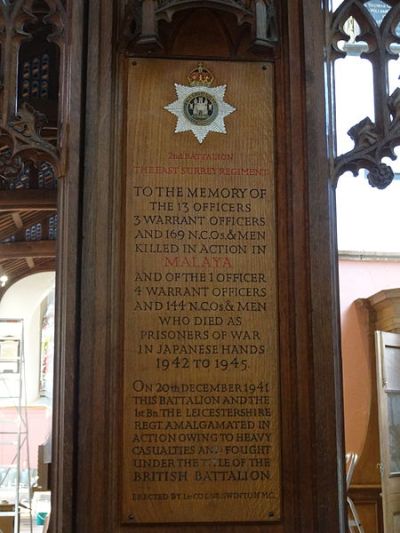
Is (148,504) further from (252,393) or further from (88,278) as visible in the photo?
(88,278)

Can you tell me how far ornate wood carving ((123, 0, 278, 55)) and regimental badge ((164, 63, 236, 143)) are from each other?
0.16 metres

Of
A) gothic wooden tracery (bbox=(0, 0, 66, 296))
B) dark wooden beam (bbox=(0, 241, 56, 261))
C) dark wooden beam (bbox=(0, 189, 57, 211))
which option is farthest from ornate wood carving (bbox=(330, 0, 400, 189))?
dark wooden beam (bbox=(0, 241, 56, 261))

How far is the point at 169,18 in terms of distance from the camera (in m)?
3.06

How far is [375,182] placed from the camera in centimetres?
307

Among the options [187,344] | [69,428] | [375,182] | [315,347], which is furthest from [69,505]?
[375,182]

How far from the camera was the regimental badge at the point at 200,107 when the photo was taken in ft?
10.2

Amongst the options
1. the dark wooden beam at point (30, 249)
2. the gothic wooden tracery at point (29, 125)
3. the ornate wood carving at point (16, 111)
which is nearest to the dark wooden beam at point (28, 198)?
the gothic wooden tracery at point (29, 125)

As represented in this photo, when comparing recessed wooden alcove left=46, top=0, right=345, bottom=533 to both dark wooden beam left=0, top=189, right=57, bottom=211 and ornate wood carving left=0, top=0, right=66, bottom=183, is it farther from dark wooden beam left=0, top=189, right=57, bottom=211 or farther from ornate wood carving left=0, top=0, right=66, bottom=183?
dark wooden beam left=0, top=189, right=57, bottom=211

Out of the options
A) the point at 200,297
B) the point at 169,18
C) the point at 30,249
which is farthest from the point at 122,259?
the point at 30,249

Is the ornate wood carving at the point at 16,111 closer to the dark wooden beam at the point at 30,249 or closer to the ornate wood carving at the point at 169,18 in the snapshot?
the ornate wood carving at the point at 169,18

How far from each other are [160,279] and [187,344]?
221mm

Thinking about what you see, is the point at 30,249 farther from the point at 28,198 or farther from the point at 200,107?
the point at 200,107

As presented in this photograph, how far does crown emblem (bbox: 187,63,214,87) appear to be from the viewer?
313 cm

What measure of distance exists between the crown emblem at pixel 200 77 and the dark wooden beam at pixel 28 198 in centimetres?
429
